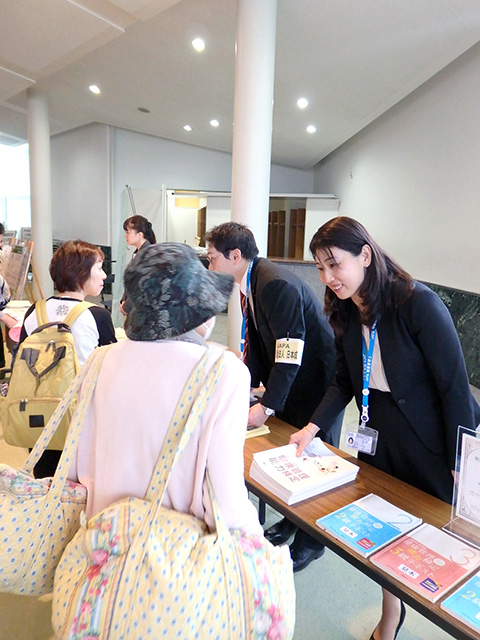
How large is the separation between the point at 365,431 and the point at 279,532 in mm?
1008

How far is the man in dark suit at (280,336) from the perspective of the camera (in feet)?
4.92

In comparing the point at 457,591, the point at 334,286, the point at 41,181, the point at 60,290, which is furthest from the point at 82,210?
the point at 457,591

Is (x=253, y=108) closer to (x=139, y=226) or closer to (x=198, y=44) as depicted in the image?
(x=139, y=226)

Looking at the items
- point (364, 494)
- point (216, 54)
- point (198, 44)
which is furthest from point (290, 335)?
point (216, 54)

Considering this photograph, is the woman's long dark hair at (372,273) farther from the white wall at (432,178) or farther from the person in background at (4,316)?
the white wall at (432,178)

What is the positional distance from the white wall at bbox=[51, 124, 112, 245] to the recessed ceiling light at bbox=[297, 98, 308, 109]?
4.18 m

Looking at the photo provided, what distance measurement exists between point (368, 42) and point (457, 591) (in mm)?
4592

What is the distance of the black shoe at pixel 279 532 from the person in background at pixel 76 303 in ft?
3.34

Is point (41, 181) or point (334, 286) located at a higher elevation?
point (41, 181)

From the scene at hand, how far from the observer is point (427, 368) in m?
1.14

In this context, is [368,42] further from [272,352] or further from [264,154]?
[272,352]

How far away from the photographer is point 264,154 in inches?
136

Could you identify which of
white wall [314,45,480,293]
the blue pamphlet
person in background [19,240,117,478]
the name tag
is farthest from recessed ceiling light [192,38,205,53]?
the blue pamphlet

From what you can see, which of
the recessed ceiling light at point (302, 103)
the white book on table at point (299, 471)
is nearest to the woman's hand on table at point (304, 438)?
the white book on table at point (299, 471)
